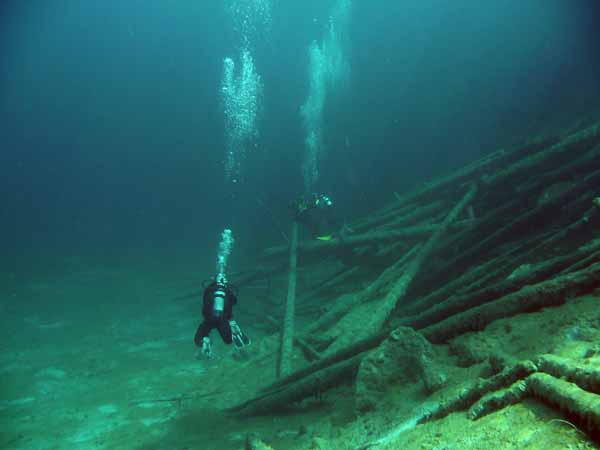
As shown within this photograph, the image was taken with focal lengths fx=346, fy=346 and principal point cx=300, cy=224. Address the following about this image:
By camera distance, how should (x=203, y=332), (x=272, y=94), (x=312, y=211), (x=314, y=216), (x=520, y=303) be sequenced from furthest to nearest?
(x=272, y=94) → (x=314, y=216) → (x=312, y=211) → (x=203, y=332) → (x=520, y=303)

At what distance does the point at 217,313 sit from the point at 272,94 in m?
32.9

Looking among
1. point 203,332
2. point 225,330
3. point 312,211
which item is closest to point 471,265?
point 225,330

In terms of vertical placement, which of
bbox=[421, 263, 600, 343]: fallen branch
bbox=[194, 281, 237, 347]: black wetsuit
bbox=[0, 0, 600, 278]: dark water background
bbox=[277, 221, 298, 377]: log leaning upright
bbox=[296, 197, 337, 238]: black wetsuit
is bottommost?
bbox=[421, 263, 600, 343]: fallen branch

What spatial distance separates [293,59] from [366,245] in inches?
1143

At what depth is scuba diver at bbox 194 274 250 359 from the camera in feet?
18.5

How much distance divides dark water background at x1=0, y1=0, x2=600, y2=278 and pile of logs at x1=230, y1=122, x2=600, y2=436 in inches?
332

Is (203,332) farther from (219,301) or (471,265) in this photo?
(471,265)

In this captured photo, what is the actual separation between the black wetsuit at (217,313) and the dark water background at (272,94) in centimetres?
1244

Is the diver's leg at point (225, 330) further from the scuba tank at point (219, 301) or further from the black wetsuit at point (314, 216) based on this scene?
the black wetsuit at point (314, 216)

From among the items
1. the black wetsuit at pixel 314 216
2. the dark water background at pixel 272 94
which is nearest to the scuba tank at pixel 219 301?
the black wetsuit at pixel 314 216

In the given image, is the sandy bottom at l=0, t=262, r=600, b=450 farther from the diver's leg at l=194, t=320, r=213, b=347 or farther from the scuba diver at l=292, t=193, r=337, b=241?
the scuba diver at l=292, t=193, r=337, b=241

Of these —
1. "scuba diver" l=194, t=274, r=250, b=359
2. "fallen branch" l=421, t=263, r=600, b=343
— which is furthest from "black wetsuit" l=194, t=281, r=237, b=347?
"fallen branch" l=421, t=263, r=600, b=343

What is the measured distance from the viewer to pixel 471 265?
5.95m

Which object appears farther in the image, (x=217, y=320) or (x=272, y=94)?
(x=272, y=94)
